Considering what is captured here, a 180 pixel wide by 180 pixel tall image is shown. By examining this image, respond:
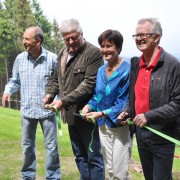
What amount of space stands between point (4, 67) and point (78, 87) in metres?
49.6

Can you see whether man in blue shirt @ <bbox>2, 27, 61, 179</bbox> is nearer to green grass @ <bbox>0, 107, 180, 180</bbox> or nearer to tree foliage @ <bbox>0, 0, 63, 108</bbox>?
green grass @ <bbox>0, 107, 180, 180</bbox>

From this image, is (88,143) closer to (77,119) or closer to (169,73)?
(77,119)

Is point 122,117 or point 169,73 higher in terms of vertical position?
point 169,73

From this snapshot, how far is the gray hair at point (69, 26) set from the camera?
3711 millimetres

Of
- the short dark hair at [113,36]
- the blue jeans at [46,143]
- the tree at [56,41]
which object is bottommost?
the blue jeans at [46,143]

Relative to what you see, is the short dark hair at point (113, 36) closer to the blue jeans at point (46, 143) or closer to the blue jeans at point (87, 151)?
the blue jeans at point (87, 151)

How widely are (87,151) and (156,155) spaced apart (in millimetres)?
1153

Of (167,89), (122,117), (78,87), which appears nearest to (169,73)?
(167,89)

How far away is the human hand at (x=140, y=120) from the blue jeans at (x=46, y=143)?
1.84m

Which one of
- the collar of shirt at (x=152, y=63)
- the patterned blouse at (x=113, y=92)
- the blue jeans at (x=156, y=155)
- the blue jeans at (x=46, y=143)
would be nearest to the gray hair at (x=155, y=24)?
the collar of shirt at (x=152, y=63)

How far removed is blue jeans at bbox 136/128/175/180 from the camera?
2.97 meters

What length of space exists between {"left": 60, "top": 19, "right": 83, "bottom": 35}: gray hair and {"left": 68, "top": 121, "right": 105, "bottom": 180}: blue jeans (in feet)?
3.48

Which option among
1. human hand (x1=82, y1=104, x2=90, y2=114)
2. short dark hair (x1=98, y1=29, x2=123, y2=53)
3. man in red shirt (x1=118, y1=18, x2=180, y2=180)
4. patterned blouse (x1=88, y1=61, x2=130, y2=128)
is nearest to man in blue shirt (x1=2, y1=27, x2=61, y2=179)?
human hand (x1=82, y1=104, x2=90, y2=114)

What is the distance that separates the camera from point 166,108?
9.34 ft
